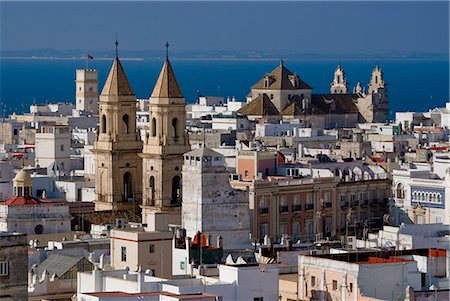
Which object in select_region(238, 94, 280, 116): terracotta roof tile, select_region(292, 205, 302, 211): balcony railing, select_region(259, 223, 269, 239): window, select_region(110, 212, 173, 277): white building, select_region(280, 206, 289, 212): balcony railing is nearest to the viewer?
select_region(110, 212, 173, 277): white building

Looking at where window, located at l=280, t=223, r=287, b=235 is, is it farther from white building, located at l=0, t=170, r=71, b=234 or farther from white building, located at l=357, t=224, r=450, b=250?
white building, located at l=357, t=224, r=450, b=250

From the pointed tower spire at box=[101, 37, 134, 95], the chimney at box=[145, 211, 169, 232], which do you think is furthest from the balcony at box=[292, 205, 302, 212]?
the chimney at box=[145, 211, 169, 232]

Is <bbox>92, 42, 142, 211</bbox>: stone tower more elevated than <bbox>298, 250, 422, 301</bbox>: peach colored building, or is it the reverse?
<bbox>92, 42, 142, 211</bbox>: stone tower

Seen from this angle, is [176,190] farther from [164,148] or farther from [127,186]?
[127,186]

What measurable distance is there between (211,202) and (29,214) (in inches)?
208

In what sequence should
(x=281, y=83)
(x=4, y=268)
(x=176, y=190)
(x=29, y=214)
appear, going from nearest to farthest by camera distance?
(x=4, y=268) → (x=29, y=214) → (x=176, y=190) → (x=281, y=83)

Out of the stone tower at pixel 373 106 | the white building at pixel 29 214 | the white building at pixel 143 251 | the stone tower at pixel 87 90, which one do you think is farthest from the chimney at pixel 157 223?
the stone tower at pixel 373 106

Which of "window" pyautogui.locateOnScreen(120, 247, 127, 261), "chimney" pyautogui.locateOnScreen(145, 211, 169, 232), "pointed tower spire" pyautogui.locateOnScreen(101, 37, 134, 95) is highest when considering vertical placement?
"pointed tower spire" pyautogui.locateOnScreen(101, 37, 134, 95)

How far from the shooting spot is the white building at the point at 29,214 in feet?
188

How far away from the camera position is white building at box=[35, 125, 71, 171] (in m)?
80.5

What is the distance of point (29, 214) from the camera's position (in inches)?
2275

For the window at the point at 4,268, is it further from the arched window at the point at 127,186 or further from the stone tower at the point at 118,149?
the arched window at the point at 127,186

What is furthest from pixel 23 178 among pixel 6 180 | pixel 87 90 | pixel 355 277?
pixel 87 90

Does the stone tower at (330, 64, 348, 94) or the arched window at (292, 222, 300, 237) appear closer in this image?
the arched window at (292, 222, 300, 237)
